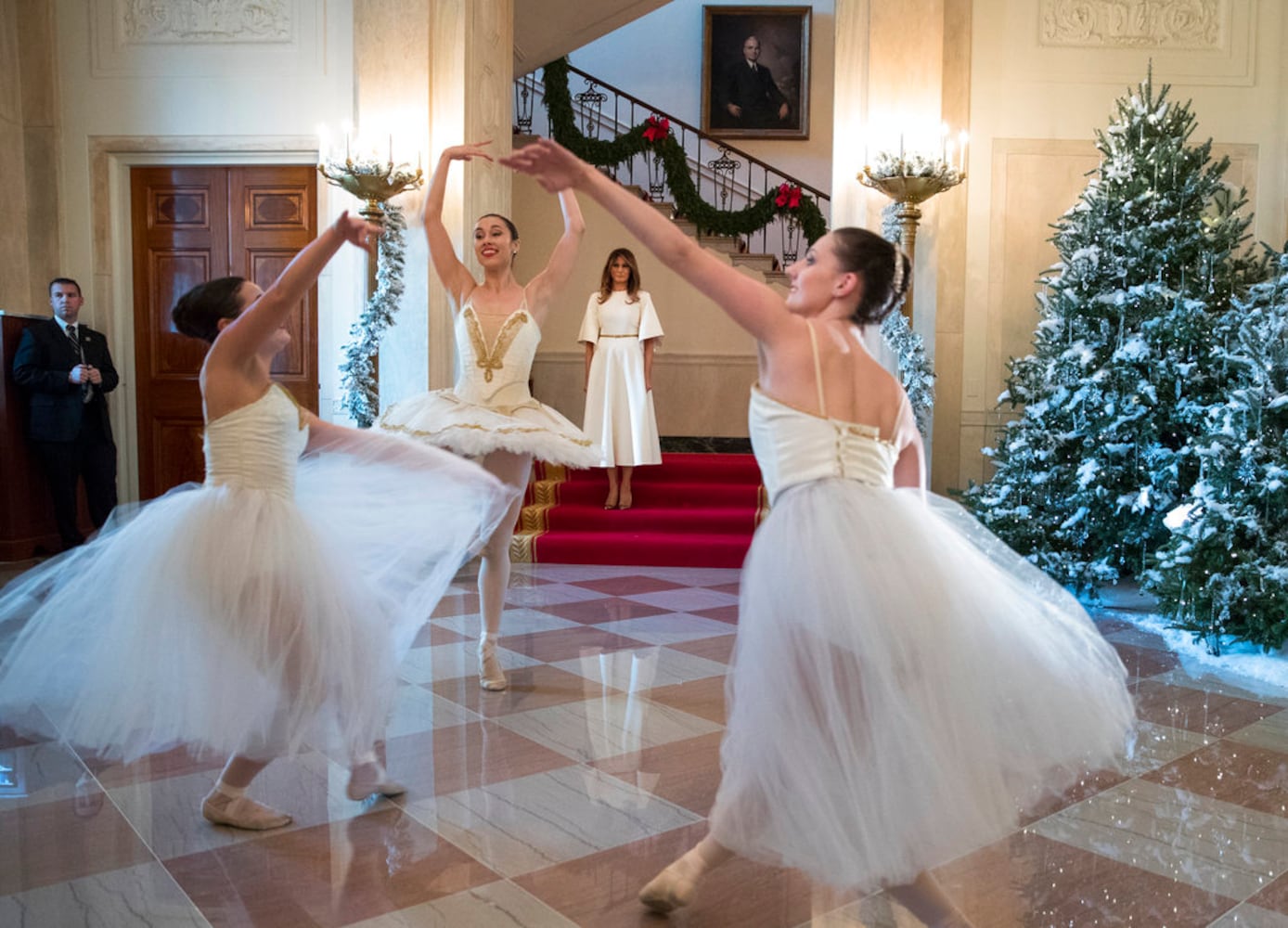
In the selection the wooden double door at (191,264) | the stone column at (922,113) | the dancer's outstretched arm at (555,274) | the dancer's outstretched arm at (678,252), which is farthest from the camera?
the wooden double door at (191,264)

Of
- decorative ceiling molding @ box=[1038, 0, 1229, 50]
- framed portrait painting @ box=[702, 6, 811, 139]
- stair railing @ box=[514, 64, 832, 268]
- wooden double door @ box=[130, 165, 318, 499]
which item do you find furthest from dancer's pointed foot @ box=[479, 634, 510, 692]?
framed portrait painting @ box=[702, 6, 811, 139]

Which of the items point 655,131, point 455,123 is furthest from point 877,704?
point 655,131

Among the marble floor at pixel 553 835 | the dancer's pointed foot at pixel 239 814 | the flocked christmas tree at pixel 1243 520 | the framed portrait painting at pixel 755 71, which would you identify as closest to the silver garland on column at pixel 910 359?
the flocked christmas tree at pixel 1243 520

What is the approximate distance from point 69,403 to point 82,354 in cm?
42

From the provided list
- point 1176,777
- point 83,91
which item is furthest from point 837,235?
point 83,91

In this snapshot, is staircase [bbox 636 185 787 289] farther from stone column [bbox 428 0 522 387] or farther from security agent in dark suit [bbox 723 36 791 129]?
stone column [bbox 428 0 522 387]

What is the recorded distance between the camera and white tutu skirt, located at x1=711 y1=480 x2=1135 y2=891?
1915 mm

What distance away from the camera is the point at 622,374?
8086 mm

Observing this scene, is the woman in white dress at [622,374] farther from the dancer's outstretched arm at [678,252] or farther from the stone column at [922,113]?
the dancer's outstretched arm at [678,252]

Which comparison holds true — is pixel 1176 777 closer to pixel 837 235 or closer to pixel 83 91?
pixel 837 235

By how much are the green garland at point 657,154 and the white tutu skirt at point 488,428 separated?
24.3 ft

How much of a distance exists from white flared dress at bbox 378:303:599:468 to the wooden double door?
439 centimetres

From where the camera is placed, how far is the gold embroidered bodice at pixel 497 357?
4.14 meters

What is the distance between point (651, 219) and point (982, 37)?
639 cm
